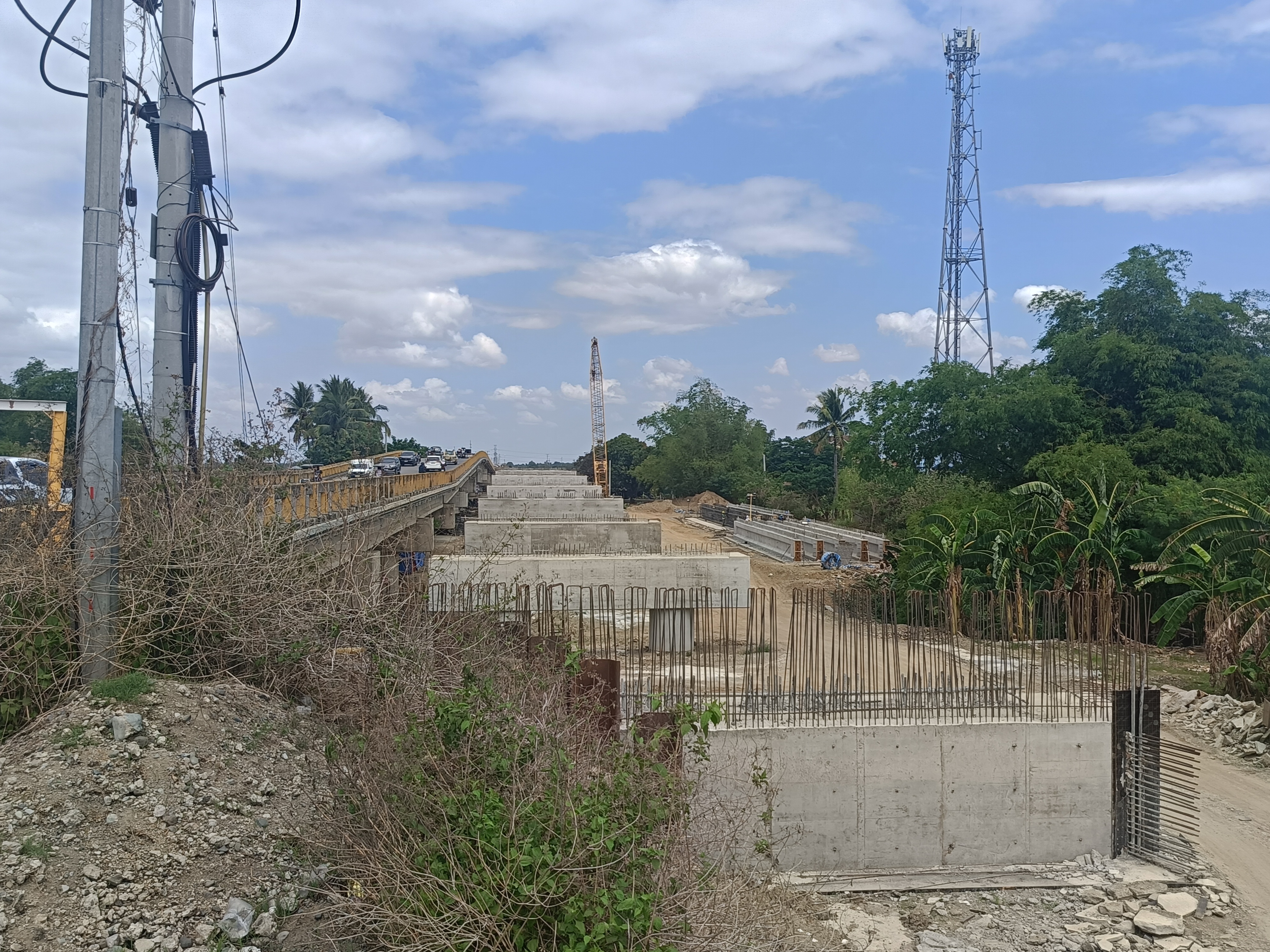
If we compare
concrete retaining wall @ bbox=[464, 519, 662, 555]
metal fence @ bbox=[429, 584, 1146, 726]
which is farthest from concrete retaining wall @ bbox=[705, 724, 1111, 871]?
concrete retaining wall @ bbox=[464, 519, 662, 555]

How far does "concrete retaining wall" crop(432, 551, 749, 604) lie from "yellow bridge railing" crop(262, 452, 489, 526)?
248 cm

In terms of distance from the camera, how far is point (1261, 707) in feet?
49.0

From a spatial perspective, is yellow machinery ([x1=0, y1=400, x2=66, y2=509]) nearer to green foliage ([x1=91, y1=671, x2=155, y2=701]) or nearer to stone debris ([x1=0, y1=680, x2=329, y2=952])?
green foliage ([x1=91, y1=671, x2=155, y2=701])

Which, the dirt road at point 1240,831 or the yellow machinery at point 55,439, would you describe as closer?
the yellow machinery at point 55,439

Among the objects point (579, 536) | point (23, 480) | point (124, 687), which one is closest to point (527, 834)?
point (124, 687)

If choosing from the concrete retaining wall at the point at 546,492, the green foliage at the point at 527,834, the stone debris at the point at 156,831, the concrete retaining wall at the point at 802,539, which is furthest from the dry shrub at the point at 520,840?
the concrete retaining wall at the point at 802,539

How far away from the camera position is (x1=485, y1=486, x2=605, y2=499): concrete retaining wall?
32.6 meters

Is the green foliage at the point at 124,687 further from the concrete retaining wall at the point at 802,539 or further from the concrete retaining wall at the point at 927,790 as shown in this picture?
the concrete retaining wall at the point at 802,539

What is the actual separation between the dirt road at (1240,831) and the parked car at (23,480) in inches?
505

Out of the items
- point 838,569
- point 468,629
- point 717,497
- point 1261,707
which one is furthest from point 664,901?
point 717,497

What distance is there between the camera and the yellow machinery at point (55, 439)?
8.71 m

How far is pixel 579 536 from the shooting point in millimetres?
20656

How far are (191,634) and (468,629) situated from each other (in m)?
2.83

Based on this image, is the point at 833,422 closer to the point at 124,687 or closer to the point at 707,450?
the point at 707,450
